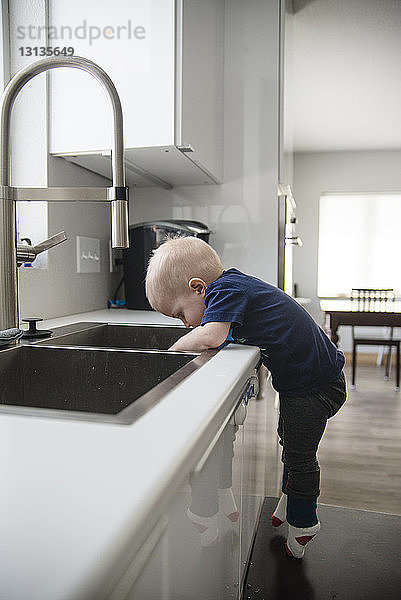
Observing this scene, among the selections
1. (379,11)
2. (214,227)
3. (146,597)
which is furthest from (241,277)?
(379,11)

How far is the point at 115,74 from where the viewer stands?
1497 mm

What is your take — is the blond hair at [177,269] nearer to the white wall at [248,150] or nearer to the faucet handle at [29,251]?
the faucet handle at [29,251]

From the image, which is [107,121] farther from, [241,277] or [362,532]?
[362,532]

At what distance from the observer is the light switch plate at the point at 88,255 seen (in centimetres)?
180

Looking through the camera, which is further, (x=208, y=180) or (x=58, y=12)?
(x=208, y=180)

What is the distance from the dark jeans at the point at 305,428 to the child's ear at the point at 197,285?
41cm

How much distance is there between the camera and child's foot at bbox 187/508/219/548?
62 centimetres

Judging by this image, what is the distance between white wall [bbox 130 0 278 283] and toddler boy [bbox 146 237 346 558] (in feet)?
2.15

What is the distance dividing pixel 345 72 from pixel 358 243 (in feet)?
8.96

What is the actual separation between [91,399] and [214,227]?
1129 mm

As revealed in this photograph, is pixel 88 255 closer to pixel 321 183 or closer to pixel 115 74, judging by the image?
pixel 115 74

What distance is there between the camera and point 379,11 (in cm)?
296

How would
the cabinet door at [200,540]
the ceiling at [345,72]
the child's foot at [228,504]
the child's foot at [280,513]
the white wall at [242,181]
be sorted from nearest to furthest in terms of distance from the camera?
the cabinet door at [200,540] < the child's foot at [228,504] < the child's foot at [280,513] < the white wall at [242,181] < the ceiling at [345,72]

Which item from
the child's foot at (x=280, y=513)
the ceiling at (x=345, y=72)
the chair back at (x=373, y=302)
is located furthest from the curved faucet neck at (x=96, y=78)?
the chair back at (x=373, y=302)
